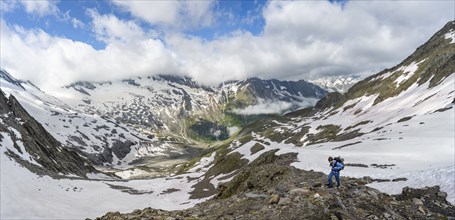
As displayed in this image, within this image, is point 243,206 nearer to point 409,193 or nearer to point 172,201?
point 409,193

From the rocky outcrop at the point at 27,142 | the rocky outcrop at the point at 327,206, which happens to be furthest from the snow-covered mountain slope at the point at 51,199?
the rocky outcrop at the point at 327,206

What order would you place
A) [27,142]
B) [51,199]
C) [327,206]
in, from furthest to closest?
[27,142]
[51,199]
[327,206]

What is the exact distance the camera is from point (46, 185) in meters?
57.5

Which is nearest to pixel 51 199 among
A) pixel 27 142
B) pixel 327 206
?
pixel 327 206

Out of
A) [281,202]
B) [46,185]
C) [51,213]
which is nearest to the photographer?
[281,202]

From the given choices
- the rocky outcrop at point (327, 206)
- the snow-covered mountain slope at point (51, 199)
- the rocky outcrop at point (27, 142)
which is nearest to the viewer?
the rocky outcrop at point (327, 206)

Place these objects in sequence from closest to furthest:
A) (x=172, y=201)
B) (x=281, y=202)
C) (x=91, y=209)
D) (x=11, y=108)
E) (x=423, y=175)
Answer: (x=281, y=202)
(x=423, y=175)
(x=91, y=209)
(x=172, y=201)
(x=11, y=108)

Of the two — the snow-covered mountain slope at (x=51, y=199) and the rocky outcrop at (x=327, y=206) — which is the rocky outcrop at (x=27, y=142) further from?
the rocky outcrop at (x=327, y=206)

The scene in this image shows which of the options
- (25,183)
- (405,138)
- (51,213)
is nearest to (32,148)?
(25,183)

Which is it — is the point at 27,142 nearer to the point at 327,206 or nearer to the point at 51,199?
the point at 51,199

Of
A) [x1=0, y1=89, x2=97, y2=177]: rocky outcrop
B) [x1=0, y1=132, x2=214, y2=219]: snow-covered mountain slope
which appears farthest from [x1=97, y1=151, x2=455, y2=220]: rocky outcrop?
[x1=0, y1=89, x2=97, y2=177]: rocky outcrop

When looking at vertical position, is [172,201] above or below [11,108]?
below

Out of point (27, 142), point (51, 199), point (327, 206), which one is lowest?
point (327, 206)

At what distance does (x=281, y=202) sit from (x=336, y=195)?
10.8 feet
